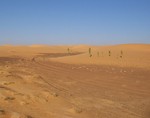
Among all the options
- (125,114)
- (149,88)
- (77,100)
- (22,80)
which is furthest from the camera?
(149,88)

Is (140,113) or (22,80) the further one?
(22,80)

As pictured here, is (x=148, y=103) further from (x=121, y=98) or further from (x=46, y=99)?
(x=46, y=99)

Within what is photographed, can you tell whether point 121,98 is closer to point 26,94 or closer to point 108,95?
point 108,95

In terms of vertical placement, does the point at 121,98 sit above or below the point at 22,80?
below

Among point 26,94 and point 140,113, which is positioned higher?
point 26,94

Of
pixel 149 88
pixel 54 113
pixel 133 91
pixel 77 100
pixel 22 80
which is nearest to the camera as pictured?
pixel 54 113

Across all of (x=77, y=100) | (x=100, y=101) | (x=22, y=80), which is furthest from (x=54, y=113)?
(x=22, y=80)

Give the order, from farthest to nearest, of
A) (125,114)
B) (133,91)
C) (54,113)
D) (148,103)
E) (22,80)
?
(133,91), (22,80), (148,103), (125,114), (54,113)

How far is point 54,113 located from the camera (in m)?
Answer: 6.29

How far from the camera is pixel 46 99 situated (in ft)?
23.7

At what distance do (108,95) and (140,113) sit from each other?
1.87 metres

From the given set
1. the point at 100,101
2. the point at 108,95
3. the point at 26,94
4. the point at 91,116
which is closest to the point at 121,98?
the point at 108,95

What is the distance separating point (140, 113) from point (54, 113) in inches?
92.2

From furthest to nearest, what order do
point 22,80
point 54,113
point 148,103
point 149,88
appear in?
point 149,88 → point 22,80 → point 148,103 → point 54,113
